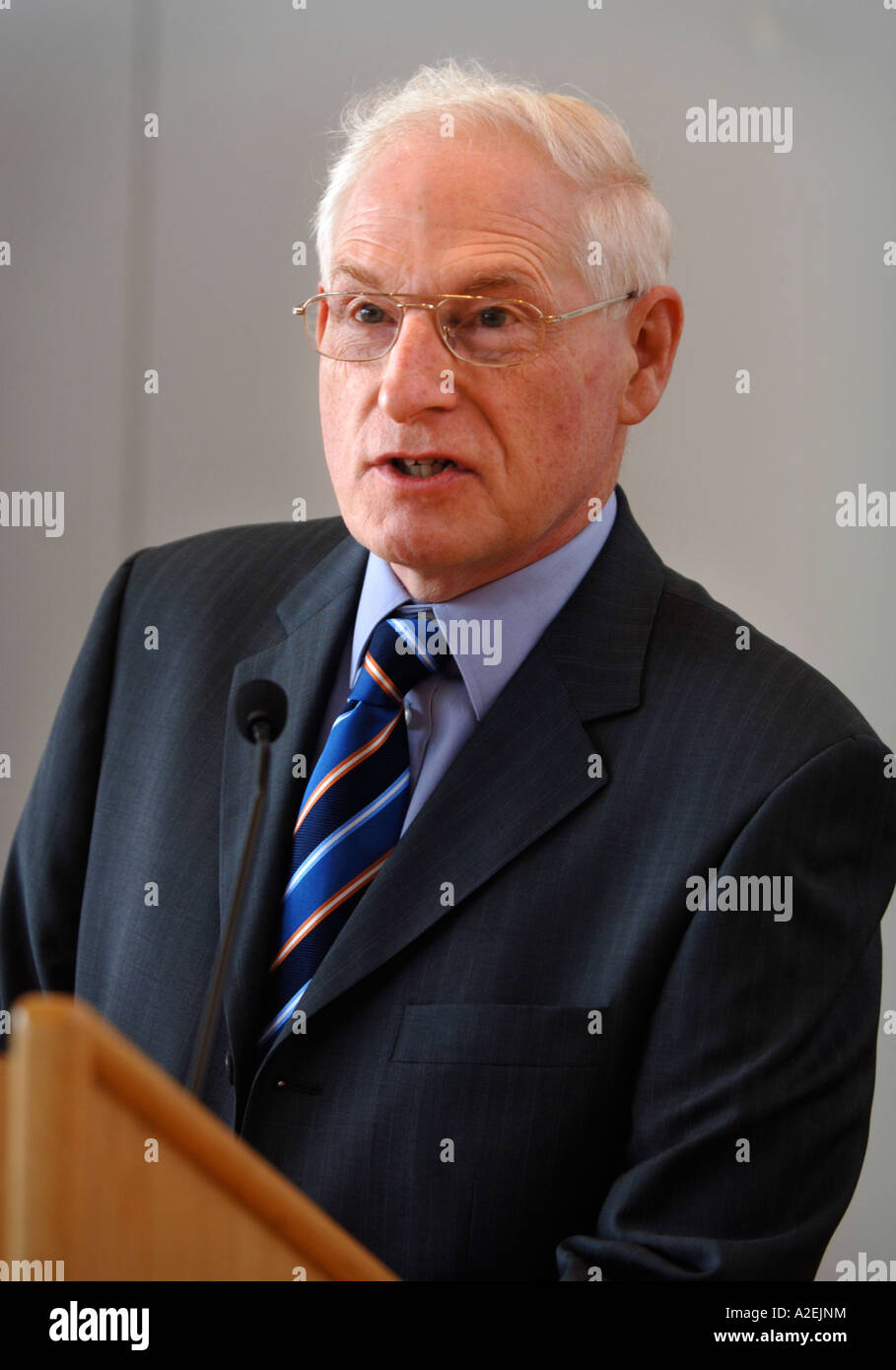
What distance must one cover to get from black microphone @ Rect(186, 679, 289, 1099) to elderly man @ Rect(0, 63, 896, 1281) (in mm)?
178

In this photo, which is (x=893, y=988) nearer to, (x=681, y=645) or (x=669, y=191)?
(x=681, y=645)

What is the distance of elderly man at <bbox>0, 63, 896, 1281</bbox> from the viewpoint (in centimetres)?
147

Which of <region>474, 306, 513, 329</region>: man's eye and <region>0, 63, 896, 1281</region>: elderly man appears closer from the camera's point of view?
<region>0, 63, 896, 1281</region>: elderly man

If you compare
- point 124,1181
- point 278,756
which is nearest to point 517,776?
point 278,756

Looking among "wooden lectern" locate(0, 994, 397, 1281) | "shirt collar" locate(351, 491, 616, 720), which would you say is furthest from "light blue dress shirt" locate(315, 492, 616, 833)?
"wooden lectern" locate(0, 994, 397, 1281)

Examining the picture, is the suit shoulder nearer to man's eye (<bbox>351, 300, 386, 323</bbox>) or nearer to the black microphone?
man's eye (<bbox>351, 300, 386, 323</bbox>)

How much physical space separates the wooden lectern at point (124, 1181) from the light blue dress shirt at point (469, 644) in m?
0.74

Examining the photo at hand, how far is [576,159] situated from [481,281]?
0.62 ft

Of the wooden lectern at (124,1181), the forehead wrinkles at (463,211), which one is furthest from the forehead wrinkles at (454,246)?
the wooden lectern at (124,1181)

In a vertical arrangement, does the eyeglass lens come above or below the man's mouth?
above

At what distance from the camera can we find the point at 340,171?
173cm
